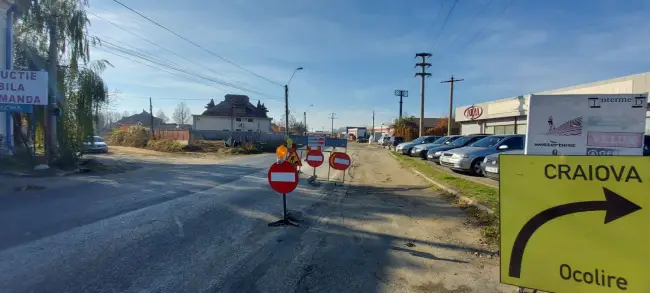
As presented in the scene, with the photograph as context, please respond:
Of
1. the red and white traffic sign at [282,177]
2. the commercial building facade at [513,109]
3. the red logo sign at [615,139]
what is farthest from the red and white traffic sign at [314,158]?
the commercial building facade at [513,109]

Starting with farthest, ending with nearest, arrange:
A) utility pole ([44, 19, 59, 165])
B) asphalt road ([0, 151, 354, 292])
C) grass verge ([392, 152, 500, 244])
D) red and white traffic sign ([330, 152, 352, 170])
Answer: utility pole ([44, 19, 59, 165]), red and white traffic sign ([330, 152, 352, 170]), grass verge ([392, 152, 500, 244]), asphalt road ([0, 151, 354, 292])

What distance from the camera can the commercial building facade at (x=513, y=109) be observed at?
2094cm

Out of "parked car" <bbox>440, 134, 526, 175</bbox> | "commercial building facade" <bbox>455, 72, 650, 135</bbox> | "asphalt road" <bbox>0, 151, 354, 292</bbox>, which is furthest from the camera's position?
"commercial building facade" <bbox>455, 72, 650, 135</bbox>

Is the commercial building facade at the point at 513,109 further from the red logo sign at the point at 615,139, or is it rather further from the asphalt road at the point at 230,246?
the asphalt road at the point at 230,246

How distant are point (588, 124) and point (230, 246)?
5837mm

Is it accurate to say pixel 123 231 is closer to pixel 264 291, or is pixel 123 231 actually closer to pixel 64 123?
pixel 264 291

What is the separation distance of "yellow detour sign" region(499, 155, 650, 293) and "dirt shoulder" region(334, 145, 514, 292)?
2.84 ft

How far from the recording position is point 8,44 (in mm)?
15867

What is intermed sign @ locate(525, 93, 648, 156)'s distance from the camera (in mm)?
5742

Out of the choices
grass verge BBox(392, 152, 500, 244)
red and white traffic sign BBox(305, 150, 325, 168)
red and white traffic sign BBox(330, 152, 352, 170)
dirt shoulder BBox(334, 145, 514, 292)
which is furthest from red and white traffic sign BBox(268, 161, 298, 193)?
red and white traffic sign BBox(305, 150, 325, 168)

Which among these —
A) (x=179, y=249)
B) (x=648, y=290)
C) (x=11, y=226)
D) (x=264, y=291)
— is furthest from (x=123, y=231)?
(x=648, y=290)

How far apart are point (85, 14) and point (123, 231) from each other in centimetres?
1536

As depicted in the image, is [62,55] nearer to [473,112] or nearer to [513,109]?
[513,109]

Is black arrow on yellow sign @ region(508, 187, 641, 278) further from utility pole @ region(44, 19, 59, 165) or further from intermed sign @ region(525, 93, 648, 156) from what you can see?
utility pole @ region(44, 19, 59, 165)
